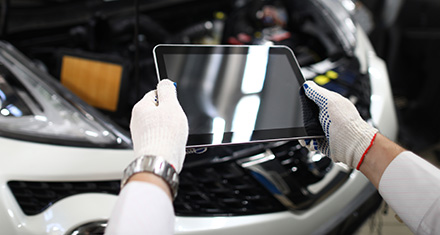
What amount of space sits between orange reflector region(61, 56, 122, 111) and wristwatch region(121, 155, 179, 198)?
68cm

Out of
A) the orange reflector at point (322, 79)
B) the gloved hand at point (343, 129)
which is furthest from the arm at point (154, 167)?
the orange reflector at point (322, 79)

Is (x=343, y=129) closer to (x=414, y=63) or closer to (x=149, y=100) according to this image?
(x=149, y=100)

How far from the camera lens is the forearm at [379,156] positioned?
76cm

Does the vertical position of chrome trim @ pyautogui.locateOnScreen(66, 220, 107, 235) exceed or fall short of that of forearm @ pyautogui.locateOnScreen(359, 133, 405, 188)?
it falls short

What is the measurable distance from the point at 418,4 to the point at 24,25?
215cm

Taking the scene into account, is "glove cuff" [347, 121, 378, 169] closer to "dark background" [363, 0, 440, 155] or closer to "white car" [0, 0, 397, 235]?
"white car" [0, 0, 397, 235]

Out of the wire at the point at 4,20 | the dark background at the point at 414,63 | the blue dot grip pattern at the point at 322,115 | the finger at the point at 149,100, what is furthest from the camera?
the dark background at the point at 414,63

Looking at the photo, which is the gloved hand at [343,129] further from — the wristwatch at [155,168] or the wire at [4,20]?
the wire at [4,20]

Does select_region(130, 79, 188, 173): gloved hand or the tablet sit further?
the tablet

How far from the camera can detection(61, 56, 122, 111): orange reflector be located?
1234 mm

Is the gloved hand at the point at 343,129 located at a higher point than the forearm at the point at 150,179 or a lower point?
lower

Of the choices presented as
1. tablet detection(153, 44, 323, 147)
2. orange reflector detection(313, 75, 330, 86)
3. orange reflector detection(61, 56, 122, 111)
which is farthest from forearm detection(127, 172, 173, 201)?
orange reflector detection(313, 75, 330, 86)

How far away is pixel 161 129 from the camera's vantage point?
24.7 inches

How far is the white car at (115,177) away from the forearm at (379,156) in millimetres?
242
